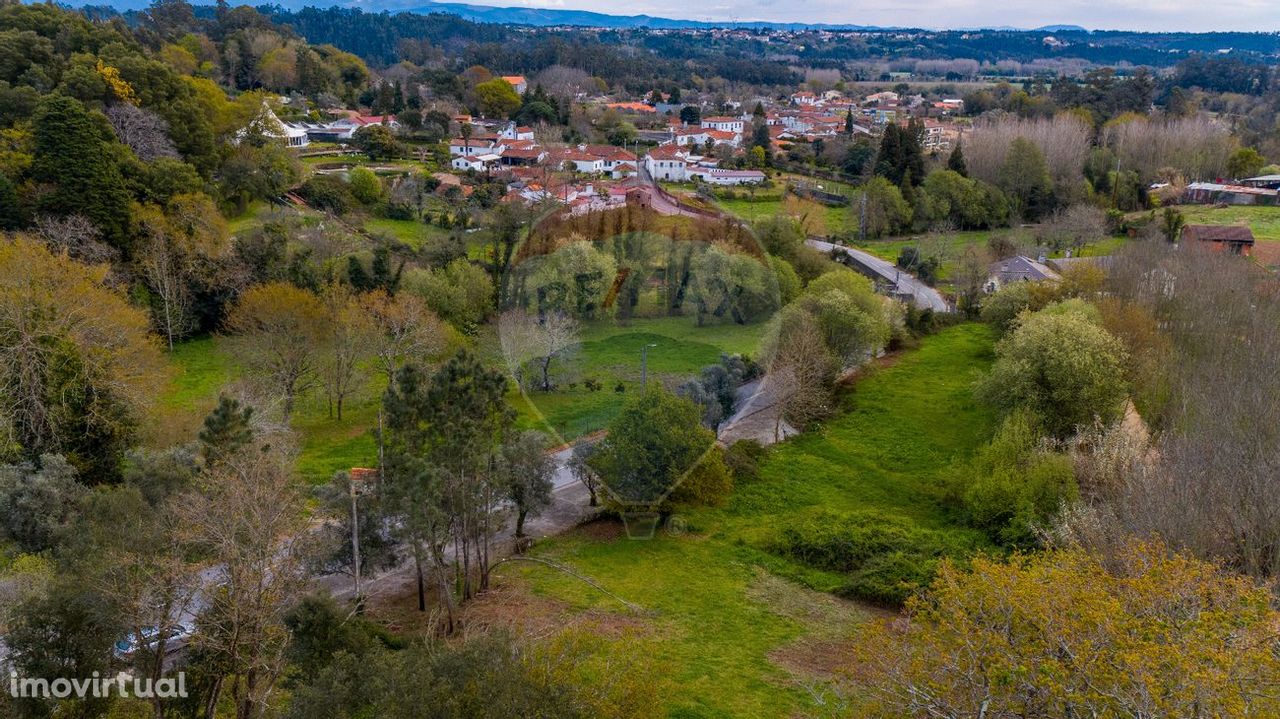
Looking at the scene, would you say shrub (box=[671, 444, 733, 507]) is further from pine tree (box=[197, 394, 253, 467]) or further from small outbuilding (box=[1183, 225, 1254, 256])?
small outbuilding (box=[1183, 225, 1254, 256])

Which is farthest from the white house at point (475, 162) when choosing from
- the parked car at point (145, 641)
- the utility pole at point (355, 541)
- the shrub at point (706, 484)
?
the parked car at point (145, 641)

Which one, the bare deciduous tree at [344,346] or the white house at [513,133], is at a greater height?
the white house at [513,133]

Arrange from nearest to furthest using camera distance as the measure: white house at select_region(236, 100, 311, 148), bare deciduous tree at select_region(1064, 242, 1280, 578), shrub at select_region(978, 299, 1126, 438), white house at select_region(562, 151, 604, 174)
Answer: bare deciduous tree at select_region(1064, 242, 1280, 578) < shrub at select_region(978, 299, 1126, 438) < white house at select_region(562, 151, 604, 174) < white house at select_region(236, 100, 311, 148)

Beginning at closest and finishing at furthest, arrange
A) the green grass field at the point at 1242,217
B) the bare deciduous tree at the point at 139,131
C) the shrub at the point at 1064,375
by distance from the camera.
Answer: the shrub at the point at 1064,375
the bare deciduous tree at the point at 139,131
the green grass field at the point at 1242,217

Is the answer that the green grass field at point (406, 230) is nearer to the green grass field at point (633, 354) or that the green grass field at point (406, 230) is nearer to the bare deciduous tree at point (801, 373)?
the bare deciduous tree at point (801, 373)

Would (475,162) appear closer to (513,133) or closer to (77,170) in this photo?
(513,133)

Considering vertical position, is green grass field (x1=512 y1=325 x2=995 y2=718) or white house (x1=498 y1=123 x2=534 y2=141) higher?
white house (x1=498 y1=123 x2=534 y2=141)
